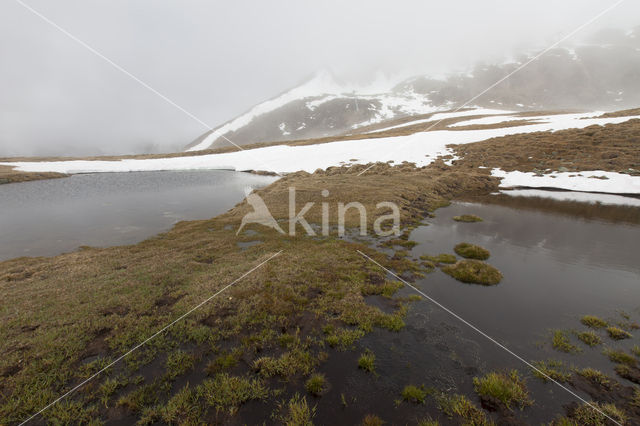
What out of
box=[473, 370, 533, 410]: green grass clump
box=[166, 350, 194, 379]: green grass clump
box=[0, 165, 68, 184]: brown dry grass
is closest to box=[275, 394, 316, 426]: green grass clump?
box=[166, 350, 194, 379]: green grass clump

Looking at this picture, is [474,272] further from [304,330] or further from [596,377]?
[304,330]

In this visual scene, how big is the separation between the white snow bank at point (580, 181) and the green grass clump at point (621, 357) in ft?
129

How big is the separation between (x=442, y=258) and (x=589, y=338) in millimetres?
8217

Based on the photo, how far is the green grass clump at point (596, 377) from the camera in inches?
324

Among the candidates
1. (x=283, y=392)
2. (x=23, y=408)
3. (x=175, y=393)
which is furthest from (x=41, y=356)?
(x=283, y=392)

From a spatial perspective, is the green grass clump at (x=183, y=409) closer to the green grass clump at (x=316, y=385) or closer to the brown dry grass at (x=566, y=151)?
the green grass clump at (x=316, y=385)

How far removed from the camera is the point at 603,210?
91.1 feet

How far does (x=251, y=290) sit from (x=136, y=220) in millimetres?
25993

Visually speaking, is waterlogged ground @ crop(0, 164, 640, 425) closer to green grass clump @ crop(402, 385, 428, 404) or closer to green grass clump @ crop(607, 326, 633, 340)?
green grass clump @ crop(402, 385, 428, 404)

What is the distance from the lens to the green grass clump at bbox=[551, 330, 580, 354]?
9633 mm

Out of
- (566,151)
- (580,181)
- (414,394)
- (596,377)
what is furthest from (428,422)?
(566,151)

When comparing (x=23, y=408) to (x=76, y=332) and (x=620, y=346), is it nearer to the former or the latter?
(x=76, y=332)

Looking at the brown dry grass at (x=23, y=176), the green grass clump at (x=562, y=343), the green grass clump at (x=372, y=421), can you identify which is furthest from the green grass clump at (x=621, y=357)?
the brown dry grass at (x=23, y=176)

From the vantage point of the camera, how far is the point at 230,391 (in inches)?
317
